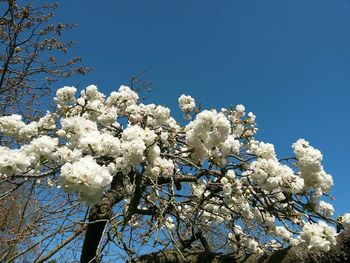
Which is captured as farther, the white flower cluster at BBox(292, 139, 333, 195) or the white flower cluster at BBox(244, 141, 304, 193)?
the white flower cluster at BBox(292, 139, 333, 195)

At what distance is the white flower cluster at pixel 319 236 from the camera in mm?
2833

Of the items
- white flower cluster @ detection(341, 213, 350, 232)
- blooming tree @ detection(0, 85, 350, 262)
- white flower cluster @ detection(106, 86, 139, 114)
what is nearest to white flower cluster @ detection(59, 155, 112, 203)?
blooming tree @ detection(0, 85, 350, 262)

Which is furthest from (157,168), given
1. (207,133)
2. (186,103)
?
(186,103)

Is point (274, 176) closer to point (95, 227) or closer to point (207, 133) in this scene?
point (207, 133)

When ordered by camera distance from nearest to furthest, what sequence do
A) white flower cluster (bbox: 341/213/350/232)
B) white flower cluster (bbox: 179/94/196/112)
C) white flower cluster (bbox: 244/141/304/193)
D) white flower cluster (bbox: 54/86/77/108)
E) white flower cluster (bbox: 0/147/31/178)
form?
white flower cluster (bbox: 0/147/31/178), white flower cluster (bbox: 341/213/350/232), white flower cluster (bbox: 244/141/304/193), white flower cluster (bbox: 54/86/77/108), white flower cluster (bbox: 179/94/196/112)

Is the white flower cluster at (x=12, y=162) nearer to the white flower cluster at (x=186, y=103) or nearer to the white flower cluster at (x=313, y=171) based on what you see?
the white flower cluster at (x=313, y=171)

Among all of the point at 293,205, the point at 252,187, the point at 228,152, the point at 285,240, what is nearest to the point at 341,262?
the point at 293,205

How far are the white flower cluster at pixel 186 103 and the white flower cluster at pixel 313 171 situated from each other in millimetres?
2120

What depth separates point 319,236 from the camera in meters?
2.93

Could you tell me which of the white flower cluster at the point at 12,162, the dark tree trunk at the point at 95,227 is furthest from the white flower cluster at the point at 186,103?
the white flower cluster at the point at 12,162

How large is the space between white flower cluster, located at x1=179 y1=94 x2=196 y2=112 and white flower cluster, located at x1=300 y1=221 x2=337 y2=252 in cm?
282

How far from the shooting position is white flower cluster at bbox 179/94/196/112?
218 inches

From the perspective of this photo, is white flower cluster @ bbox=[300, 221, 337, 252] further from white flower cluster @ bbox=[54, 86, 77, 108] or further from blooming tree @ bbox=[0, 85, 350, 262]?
white flower cluster @ bbox=[54, 86, 77, 108]

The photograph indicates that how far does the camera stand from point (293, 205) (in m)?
3.61
